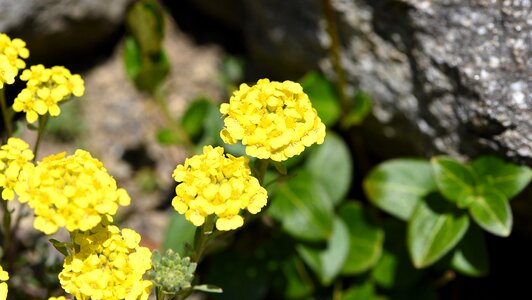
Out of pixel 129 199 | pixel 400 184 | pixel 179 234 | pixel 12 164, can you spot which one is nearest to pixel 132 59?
pixel 179 234

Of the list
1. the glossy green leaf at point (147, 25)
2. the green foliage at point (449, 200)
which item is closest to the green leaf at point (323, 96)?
the green foliage at point (449, 200)

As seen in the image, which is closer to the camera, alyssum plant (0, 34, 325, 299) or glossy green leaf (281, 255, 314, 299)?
alyssum plant (0, 34, 325, 299)

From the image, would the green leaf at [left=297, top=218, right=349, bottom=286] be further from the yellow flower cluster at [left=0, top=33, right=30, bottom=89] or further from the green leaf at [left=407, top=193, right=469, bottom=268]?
the yellow flower cluster at [left=0, top=33, right=30, bottom=89]

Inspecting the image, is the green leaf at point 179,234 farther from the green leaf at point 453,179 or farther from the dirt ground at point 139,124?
the green leaf at point 453,179

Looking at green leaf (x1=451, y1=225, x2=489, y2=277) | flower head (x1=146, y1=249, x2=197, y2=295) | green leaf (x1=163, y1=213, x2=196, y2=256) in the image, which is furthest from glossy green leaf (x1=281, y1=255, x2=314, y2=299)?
flower head (x1=146, y1=249, x2=197, y2=295)

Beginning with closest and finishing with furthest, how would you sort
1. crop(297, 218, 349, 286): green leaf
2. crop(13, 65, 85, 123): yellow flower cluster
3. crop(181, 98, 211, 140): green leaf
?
crop(13, 65, 85, 123): yellow flower cluster → crop(297, 218, 349, 286): green leaf → crop(181, 98, 211, 140): green leaf

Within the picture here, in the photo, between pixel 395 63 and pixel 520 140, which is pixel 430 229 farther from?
pixel 395 63

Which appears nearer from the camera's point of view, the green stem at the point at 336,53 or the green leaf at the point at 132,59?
the green stem at the point at 336,53
